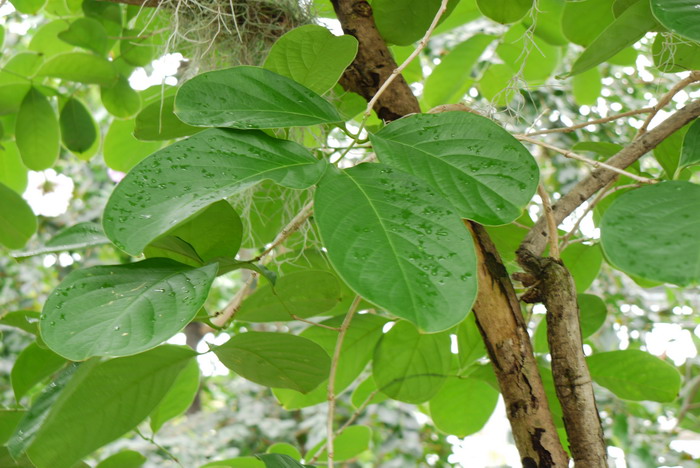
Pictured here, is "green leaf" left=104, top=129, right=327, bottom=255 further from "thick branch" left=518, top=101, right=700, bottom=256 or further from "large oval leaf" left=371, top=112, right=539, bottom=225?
"thick branch" left=518, top=101, right=700, bottom=256

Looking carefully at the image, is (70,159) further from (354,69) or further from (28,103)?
(354,69)

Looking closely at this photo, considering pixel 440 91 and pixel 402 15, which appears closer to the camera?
pixel 402 15

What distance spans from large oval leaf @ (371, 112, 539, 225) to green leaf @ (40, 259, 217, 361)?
13 centimetres

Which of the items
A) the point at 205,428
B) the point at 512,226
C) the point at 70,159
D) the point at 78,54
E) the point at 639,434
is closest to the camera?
the point at 512,226

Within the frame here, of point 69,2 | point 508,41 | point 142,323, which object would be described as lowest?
point 142,323

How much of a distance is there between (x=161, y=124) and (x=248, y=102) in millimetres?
152

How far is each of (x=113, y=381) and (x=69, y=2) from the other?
1.94ft

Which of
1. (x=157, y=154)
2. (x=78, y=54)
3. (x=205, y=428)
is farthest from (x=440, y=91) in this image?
(x=205, y=428)

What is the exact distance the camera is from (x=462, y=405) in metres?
0.69

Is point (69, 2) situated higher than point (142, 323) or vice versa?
point (69, 2)

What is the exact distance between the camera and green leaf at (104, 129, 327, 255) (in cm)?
32

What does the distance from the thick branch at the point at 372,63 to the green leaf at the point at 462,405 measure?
279 millimetres

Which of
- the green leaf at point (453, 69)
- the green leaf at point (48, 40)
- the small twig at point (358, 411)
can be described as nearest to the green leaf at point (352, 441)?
the small twig at point (358, 411)

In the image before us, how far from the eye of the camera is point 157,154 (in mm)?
358
